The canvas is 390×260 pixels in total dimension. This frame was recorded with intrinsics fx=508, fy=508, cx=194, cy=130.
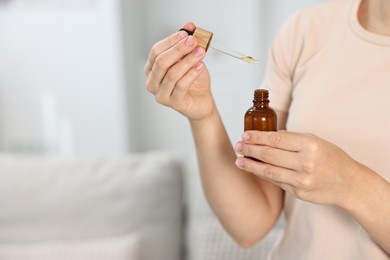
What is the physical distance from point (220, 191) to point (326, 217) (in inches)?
7.4

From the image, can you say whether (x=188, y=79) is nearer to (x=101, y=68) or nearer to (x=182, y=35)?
(x=182, y=35)

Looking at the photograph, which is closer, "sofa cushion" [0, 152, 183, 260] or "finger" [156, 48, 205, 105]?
"finger" [156, 48, 205, 105]

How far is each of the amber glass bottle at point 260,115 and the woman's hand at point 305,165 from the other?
0.03 meters

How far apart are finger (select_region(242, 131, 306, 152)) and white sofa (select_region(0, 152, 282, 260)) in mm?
736

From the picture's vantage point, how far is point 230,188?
35.5 inches

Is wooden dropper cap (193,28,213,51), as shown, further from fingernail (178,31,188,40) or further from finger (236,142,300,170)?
finger (236,142,300,170)

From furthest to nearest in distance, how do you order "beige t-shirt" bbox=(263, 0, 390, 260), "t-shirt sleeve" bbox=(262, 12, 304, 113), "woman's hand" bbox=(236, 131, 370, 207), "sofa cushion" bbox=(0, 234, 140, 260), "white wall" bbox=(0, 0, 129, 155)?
"white wall" bbox=(0, 0, 129, 155), "sofa cushion" bbox=(0, 234, 140, 260), "t-shirt sleeve" bbox=(262, 12, 304, 113), "beige t-shirt" bbox=(263, 0, 390, 260), "woman's hand" bbox=(236, 131, 370, 207)

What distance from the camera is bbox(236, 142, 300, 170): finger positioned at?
660 mm

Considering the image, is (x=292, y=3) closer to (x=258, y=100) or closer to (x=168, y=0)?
(x=168, y=0)

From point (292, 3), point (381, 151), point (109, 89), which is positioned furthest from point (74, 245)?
point (292, 3)

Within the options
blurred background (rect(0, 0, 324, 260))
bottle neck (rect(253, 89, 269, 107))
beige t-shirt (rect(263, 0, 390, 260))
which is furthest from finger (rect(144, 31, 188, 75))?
blurred background (rect(0, 0, 324, 260))

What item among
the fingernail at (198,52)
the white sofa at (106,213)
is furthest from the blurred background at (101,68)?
the fingernail at (198,52)

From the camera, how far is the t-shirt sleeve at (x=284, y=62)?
3.00ft

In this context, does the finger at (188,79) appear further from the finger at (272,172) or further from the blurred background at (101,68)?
the blurred background at (101,68)
